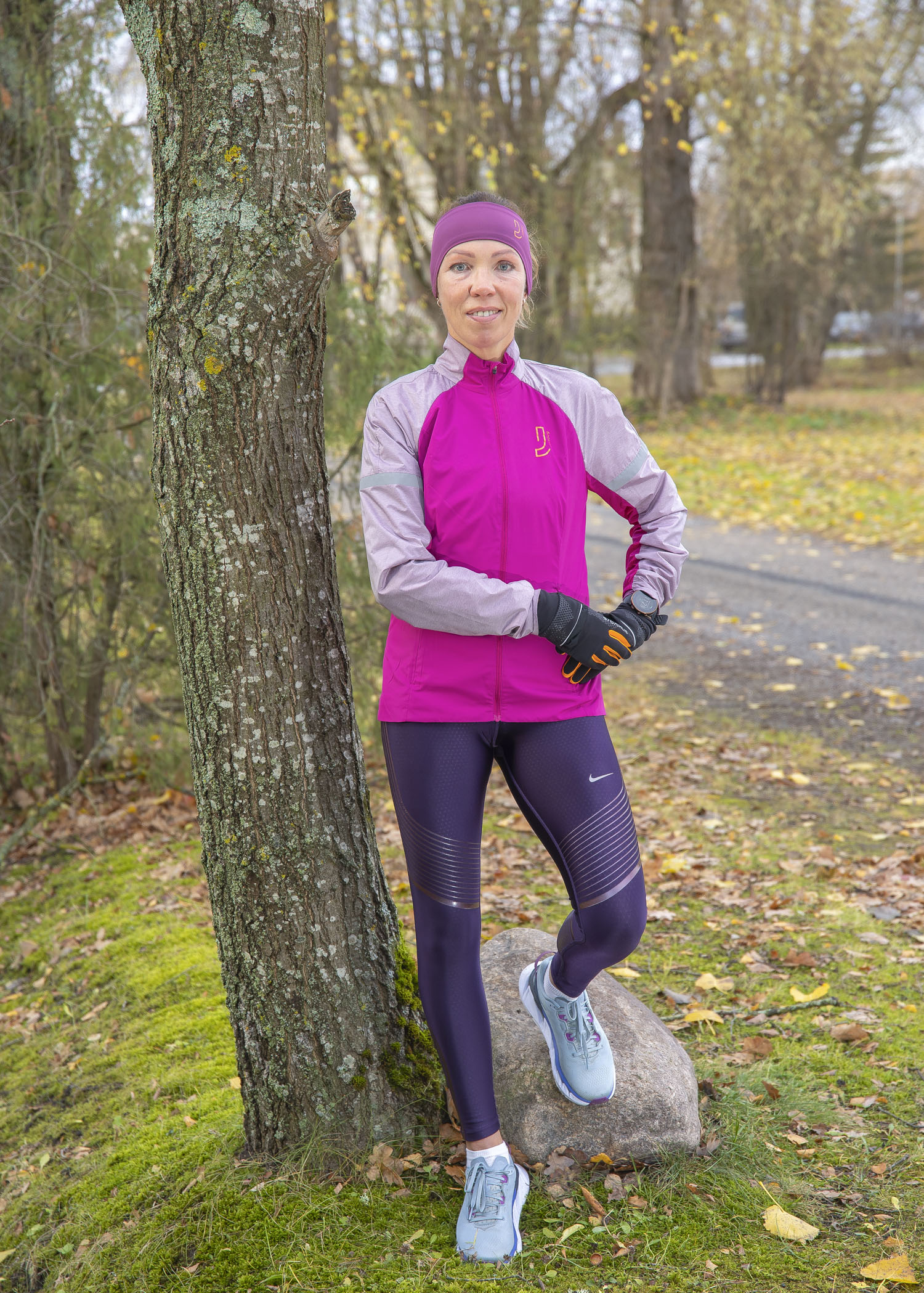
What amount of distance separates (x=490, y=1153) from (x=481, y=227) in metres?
2.17

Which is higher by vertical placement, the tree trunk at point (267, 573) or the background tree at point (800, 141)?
the background tree at point (800, 141)

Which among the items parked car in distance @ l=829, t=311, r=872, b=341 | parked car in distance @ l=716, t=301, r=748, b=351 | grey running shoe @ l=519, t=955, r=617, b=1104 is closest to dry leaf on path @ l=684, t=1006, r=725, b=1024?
grey running shoe @ l=519, t=955, r=617, b=1104

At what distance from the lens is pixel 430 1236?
2.48 metres

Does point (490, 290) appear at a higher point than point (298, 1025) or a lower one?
higher

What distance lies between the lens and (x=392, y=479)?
7.45 feet

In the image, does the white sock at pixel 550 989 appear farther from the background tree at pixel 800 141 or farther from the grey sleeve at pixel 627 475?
the background tree at pixel 800 141

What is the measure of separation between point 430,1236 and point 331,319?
4.29 metres

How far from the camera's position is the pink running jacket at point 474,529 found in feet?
7.34

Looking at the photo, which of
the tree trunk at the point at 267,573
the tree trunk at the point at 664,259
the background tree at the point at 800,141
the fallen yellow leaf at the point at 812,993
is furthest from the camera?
the tree trunk at the point at 664,259

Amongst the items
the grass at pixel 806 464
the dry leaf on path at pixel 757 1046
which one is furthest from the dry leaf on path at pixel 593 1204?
the grass at pixel 806 464

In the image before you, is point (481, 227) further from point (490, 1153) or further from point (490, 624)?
point (490, 1153)

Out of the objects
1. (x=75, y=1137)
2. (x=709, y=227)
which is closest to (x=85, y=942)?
(x=75, y=1137)

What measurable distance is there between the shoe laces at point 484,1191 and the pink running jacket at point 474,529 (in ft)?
3.55

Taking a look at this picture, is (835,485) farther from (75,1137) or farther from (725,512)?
(75,1137)
